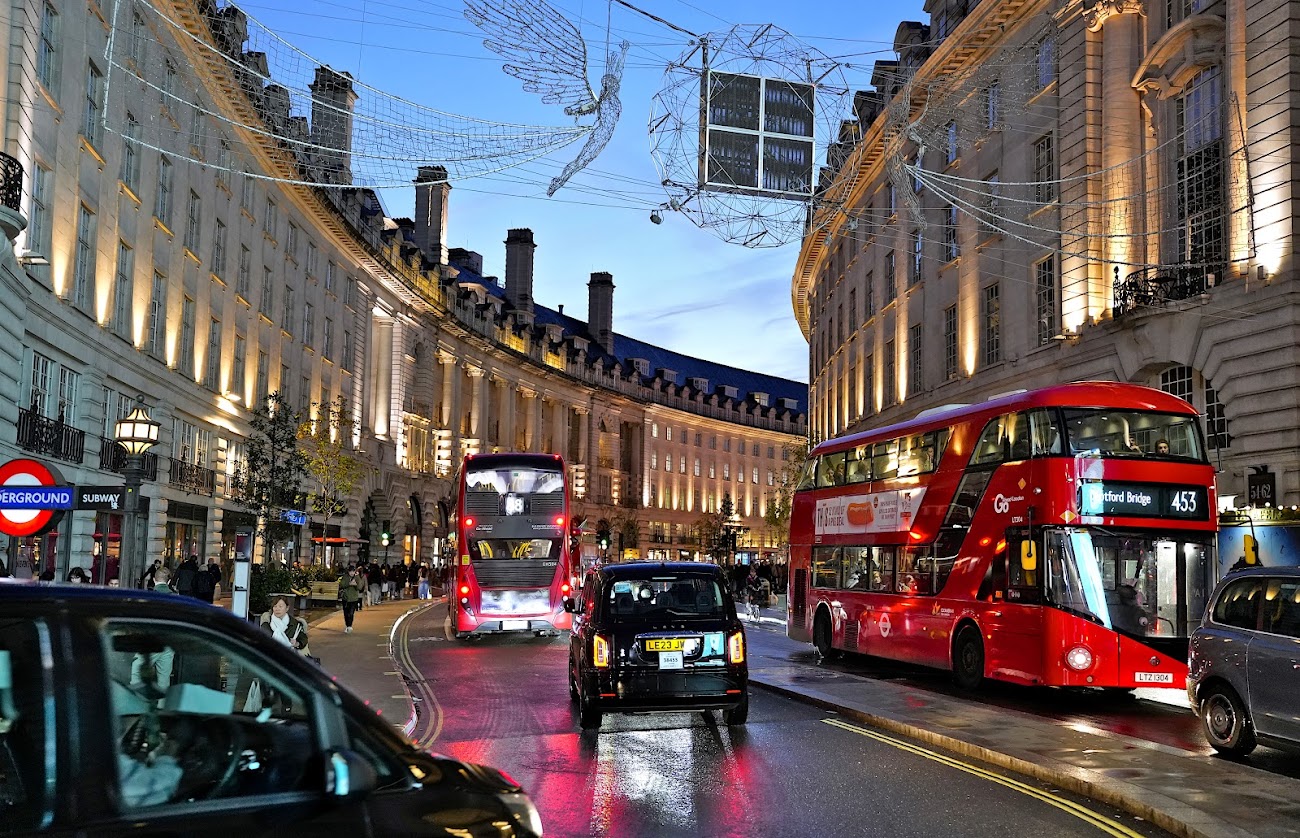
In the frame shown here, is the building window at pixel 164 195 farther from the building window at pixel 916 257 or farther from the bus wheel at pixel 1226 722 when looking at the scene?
the bus wheel at pixel 1226 722

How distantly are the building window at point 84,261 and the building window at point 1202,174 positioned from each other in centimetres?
2387

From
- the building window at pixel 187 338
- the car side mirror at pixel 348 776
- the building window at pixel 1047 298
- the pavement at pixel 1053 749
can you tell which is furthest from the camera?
the building window at pixel 187 338

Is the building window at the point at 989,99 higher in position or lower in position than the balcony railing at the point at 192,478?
higher

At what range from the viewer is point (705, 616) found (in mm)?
13773

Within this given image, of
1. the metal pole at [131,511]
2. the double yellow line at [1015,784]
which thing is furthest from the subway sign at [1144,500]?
the metal pole at [131,511]

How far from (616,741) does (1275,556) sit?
631 inches

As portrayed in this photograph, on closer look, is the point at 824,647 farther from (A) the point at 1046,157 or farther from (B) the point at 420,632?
→ (A) the point at 1046,157

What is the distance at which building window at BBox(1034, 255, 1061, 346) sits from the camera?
30734 mm

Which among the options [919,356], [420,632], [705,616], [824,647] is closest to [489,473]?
[420,632]

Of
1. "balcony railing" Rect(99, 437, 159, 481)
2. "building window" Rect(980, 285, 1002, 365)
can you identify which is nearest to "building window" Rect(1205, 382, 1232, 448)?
"building window" Rect(980, 285, 1002, 365)

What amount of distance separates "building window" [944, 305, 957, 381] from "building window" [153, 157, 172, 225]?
75.0 feet

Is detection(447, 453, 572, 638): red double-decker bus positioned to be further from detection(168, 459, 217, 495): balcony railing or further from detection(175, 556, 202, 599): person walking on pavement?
detection(168, 459, 217, 495): balcony railing

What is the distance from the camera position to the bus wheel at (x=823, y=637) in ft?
80.1

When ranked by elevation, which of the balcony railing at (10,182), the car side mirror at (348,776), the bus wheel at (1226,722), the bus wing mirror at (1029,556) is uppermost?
the balcony railing at (10,182)
